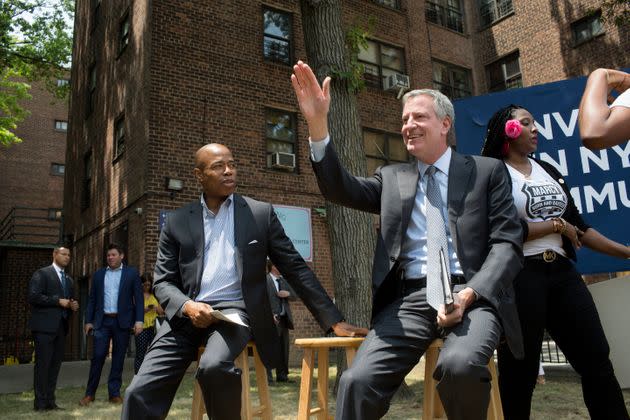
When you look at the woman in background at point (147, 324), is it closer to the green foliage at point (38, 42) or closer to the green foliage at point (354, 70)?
the green foliage at point (354, 70)

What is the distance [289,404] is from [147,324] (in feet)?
11.1

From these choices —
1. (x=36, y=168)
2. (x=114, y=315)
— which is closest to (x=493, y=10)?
(x=114, y=315)

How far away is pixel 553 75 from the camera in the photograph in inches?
720

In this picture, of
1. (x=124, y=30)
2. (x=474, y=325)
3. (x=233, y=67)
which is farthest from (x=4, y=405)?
(x=124, y=30)

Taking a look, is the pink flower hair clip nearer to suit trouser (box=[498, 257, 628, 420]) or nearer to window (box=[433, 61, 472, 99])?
suit trouser (box=[498, 257, 628, 420])

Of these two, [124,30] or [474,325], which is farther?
[124,30]

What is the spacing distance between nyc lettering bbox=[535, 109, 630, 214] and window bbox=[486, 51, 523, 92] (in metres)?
14.8

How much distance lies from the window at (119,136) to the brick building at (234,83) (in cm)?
6

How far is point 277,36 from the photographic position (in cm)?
1516

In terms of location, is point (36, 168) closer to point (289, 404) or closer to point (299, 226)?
point (299, 226)

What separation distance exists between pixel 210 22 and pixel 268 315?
39.0 ft

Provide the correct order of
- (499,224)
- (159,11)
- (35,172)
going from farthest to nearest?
(35,172) → (159,11) → (499,224)

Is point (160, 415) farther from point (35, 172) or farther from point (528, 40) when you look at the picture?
point (35, 172)

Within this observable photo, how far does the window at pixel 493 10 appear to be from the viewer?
20047 millimetres
